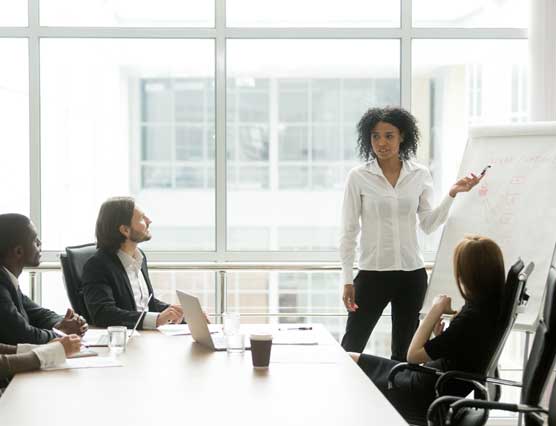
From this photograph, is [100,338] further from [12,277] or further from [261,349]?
[261,349]

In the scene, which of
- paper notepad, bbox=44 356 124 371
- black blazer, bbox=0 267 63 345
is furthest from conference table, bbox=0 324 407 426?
black blazer, bbox=0 267 63 345

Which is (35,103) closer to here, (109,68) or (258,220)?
(109,68)

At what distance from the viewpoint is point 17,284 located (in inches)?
120

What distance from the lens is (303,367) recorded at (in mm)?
2646

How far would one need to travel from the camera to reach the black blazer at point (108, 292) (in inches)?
131

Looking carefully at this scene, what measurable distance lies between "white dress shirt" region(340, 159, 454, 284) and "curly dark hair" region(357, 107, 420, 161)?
0.25 ft

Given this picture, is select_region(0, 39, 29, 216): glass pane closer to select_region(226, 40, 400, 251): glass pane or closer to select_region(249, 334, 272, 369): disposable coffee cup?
select_region(226, 40, 400, 251): glass pane

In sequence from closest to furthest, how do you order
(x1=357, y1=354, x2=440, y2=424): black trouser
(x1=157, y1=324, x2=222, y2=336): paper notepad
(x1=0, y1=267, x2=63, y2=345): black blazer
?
(x1=0, y1=267, x2=63, y2=345): black blazer, (x1=357, y1=354, x2=440, y2=424): black trouser, (x1=157, y1=324, x2=222, y2=336): paper notepad

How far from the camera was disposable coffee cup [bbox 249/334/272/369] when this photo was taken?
2629mm

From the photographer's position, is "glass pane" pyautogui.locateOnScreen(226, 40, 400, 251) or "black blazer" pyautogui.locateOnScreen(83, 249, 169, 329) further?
"glass pane" pyautogui.locateOnScreen(226, 40, 400, 251)

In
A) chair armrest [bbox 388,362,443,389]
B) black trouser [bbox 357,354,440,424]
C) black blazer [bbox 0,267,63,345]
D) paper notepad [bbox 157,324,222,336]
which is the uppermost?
black blazer [bbox 0,267,63,345]

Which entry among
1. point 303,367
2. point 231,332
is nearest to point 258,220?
point 231,332

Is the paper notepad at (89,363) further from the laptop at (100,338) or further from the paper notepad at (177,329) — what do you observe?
the paper notepad at (177,329)

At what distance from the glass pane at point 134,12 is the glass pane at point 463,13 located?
1302mm
